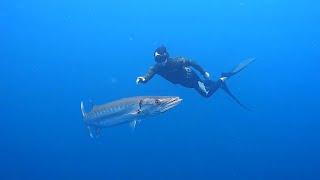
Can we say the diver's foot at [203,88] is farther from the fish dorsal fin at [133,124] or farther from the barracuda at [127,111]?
the fish dorsal fin at [133,124]


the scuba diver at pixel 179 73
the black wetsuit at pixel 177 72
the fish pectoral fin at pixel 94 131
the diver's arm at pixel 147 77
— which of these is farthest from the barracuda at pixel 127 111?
the black wetsuit at pixel 177 72

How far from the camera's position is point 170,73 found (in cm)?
1154

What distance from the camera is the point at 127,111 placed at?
1028 cm

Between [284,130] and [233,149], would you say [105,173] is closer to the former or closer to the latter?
[233,149]

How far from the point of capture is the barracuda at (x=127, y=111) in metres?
9.20

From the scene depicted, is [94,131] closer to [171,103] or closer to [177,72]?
[177,72]

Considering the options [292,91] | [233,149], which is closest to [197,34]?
[292,91]

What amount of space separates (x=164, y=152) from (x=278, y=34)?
1638 inches

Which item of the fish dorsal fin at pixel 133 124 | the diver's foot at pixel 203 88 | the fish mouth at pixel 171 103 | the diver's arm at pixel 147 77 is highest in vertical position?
the diver's foot at pixel 203 88

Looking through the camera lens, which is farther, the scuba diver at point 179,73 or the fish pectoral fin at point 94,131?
the fish pectoral fin at point 94,131

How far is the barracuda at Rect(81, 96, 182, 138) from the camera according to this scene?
362 inches

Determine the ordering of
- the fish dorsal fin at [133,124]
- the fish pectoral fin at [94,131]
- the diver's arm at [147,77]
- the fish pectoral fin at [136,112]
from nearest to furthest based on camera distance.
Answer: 1. the fish pectoral fin at [136,112]
2. the fish dorsal fin at [133,124]
3. the diver's arm at [147,77]
4. the fish pectoral fin at [94,131]

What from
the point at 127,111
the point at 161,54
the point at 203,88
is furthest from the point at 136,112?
the point at 203,88

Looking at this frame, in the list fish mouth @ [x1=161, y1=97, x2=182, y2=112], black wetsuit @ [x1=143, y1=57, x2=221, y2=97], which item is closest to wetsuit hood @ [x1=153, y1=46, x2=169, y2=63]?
black wetsuit @ [x1=143, y1=57, x2=221, y2=97]
